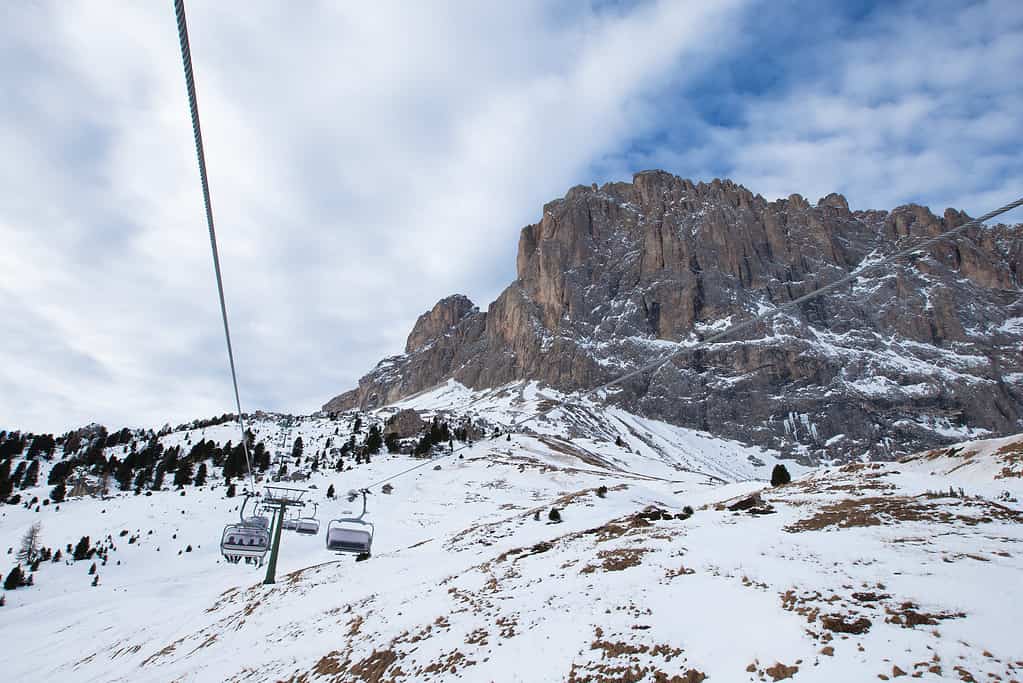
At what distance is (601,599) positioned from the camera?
15398 mm

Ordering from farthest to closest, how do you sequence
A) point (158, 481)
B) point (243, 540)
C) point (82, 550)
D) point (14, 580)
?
point (158, 481) < point (82, 550) < point (14, 580) < point (243, 540)

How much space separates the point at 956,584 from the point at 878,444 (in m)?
208

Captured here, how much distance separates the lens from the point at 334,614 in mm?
22031

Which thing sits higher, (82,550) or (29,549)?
(29,549)

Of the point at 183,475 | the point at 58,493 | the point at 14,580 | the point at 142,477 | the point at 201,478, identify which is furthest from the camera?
the point at 183,475

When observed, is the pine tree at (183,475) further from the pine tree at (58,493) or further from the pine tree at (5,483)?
the pine tree at (5,483)

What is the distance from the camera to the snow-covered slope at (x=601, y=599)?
34.2 ft

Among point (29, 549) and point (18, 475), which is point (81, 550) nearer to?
point (29, 549)

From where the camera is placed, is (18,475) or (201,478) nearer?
(18,475)

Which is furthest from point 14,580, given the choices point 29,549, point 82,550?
point 82,550

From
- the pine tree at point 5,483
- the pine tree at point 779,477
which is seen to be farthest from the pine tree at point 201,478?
the pine tree at point 779,477

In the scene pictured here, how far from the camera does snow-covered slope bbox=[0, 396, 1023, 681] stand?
34.2 feet

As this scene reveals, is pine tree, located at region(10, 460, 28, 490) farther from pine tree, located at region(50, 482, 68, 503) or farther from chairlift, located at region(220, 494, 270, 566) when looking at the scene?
chairlift, located at region(220, 494, 270, 566)

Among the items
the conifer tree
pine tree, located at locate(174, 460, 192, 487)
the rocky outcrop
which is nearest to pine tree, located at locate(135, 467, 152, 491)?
the conifer tree
